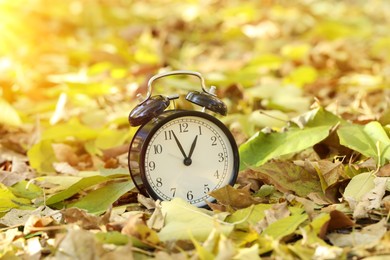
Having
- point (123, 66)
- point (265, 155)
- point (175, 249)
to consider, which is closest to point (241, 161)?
point (265, 155)

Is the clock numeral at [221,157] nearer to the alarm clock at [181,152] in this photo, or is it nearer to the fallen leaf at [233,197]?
the alarm clock at [181,152]

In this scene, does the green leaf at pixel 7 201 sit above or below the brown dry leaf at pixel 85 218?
below

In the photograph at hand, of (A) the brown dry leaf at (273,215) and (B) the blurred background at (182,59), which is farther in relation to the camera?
(B) the blurred background at (182,59)

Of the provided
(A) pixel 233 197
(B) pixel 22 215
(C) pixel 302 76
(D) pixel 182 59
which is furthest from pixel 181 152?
(D) pixel 182 59

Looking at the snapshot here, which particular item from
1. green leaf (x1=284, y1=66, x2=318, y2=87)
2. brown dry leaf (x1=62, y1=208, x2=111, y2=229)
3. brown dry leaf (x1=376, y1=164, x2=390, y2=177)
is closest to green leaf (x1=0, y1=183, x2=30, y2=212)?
brown dry leaf (x1=62, y1=208, x2=111, y2=229)

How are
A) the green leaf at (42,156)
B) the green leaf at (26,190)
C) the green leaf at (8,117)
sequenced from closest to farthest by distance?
the green leaf at (26,190)
the green leaf at (42,156)
the green leaf at (8,117)

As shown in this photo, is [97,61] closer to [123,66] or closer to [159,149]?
[123,66]

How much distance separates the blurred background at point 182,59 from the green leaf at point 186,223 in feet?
2.04

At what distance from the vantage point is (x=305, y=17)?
481cm

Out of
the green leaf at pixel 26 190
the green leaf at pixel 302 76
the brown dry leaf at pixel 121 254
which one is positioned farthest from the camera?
the green leaf at pixel 302 76

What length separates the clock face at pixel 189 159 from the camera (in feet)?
5.51

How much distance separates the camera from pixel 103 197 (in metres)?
1.77

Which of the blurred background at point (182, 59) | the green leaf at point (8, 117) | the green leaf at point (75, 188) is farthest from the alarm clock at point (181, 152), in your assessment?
the green leaf at point (8, 117)

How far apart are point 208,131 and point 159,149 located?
0.12 m
